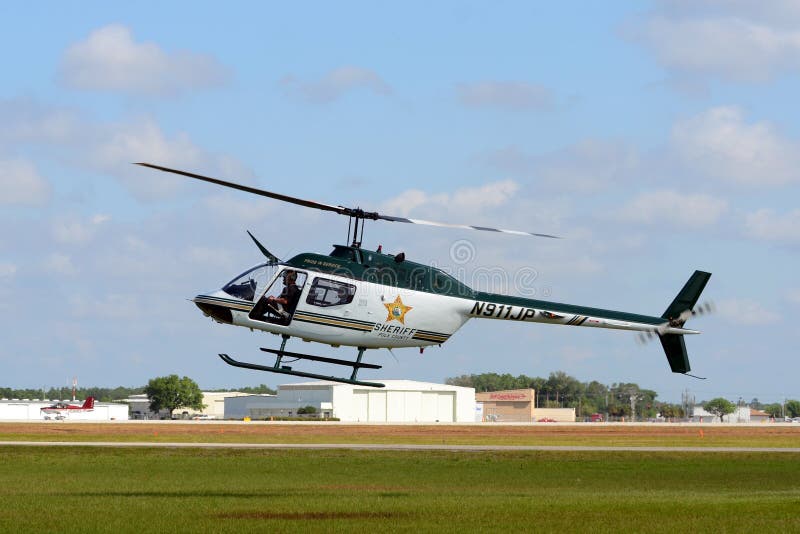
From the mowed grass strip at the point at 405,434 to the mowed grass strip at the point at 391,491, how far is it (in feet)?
50.0

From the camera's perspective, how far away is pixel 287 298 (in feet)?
97.1

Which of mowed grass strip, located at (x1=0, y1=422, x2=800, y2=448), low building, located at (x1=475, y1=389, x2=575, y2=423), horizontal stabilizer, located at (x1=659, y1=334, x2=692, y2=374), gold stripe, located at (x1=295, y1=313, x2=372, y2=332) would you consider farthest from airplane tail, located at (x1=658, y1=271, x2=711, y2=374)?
low building, located at (x1=475, y1=389, x2=575, y2=423)

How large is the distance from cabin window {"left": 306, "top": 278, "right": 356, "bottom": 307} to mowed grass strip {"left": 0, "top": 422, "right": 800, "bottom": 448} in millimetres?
55108

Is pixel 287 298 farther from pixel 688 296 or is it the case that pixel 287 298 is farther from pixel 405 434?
pixel 405 434

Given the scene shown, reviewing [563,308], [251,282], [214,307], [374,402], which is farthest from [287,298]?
[374,402]

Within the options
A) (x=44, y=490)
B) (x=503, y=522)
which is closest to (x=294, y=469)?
(x=44, y=490)

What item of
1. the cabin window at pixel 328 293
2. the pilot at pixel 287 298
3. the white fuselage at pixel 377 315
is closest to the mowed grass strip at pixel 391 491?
the white fuselage at pixel 377 315

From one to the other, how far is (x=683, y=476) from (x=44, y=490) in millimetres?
33177

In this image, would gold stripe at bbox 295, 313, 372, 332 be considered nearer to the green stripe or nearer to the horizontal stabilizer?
the green stripe

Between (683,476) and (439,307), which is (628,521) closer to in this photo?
(439,307)

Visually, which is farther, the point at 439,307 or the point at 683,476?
the point at 683,476

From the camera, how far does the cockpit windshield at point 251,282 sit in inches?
1166

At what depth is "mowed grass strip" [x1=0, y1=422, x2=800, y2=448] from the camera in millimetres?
86938

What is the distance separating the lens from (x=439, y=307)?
3083 centimetres
